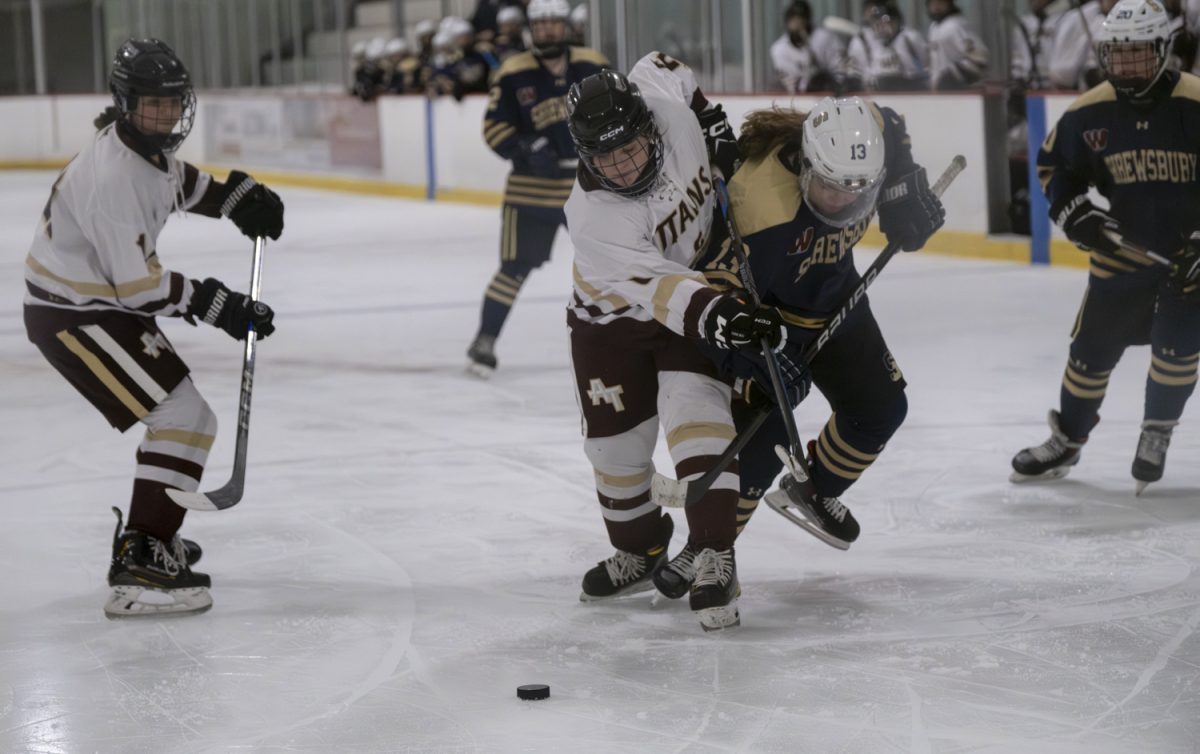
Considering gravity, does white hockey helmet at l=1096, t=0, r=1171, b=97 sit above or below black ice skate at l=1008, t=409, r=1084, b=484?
above

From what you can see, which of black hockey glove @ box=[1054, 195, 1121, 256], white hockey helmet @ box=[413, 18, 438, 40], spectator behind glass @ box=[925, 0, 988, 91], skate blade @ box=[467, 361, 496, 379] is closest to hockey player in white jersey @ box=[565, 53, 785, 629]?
black hockey glove @ box=[1054, 195, 1121, 256]

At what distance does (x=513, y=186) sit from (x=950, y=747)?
379 centimetres

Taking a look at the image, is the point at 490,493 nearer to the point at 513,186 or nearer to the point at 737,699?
the point at 737,699

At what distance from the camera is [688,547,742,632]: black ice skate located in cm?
295

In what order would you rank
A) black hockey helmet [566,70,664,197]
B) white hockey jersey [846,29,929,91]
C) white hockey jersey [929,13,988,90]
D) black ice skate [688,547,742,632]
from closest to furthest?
black hockey helmet [566,70,664,197]
black ice skate [688,547,742,632]
white hockey jersey [929,13,988,90]
white hockey jersey [846,29,929,91]

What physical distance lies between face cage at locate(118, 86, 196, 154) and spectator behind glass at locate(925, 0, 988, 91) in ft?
20.8

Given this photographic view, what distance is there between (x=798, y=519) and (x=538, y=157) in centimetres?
281

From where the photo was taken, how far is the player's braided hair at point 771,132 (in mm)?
3041

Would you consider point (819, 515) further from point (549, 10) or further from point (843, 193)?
point (549, 10)

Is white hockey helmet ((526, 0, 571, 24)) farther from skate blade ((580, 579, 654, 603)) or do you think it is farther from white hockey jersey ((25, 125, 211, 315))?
skate blade ((580, 579, 654, 603))

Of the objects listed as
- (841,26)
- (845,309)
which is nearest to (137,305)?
(845,309)

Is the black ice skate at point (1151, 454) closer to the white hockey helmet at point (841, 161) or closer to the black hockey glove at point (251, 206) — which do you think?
the white hockey helmet at point (841, 161)

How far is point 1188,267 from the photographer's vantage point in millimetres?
3748

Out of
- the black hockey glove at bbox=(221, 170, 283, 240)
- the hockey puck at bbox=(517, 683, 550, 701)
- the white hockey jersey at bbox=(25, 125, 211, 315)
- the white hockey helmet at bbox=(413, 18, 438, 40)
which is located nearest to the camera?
the hockey puck at bbox=(517, 683, 550, 701)
